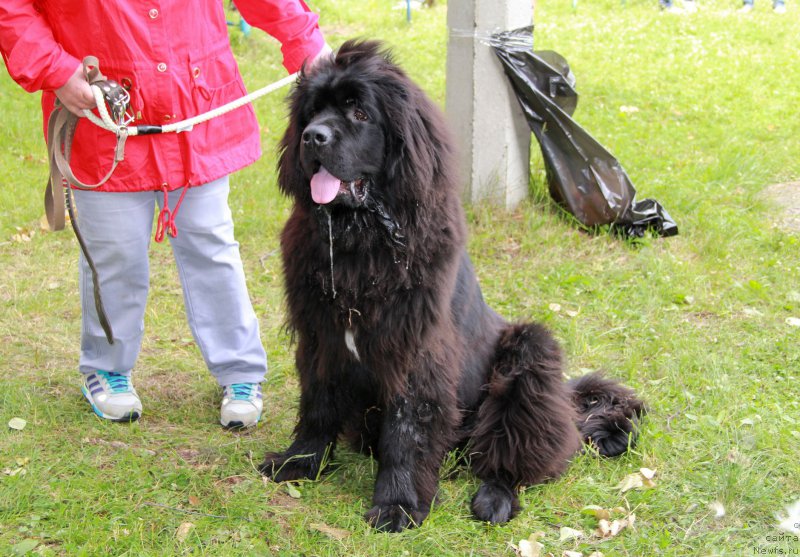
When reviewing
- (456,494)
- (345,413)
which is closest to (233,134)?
(345,413)

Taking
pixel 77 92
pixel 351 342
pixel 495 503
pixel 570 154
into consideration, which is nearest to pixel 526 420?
pixel 495 503

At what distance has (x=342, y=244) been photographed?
273 cm

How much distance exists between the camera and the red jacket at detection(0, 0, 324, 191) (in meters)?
2.83

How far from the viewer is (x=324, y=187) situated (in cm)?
263

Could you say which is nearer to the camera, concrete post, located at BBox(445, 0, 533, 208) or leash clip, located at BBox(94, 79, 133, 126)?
leash clip, located at BBox(94, 79, 133, 126)

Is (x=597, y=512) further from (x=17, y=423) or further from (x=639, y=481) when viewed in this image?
(x=17, y=423)

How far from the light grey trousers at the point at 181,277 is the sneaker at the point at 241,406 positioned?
1.4 inches

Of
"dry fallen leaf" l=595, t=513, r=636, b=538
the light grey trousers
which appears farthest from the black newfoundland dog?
the light grey trousers

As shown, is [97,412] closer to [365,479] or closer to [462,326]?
[365,479]

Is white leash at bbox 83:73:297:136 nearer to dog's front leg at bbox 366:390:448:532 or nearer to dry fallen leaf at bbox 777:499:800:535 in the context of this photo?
dog's front leg at bbox 366:390:448:532

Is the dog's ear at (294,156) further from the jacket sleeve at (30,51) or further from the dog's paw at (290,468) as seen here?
the dog's paw at (290,468)

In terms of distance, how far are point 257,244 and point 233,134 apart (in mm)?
2155

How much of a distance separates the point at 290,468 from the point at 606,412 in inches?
50.7

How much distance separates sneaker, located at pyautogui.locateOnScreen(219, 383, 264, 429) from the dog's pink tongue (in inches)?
48.5
